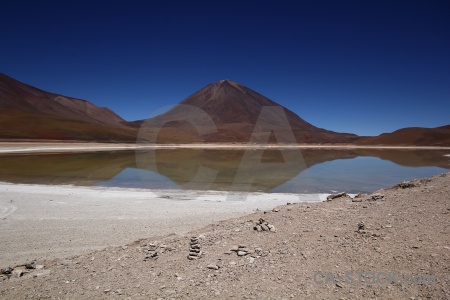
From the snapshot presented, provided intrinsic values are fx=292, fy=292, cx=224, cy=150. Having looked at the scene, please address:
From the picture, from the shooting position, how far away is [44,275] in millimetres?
4840

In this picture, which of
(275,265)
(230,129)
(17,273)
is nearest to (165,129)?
(230,129)

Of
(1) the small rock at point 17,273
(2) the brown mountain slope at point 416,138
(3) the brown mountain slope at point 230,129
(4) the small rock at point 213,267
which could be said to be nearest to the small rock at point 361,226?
(4) the small rock at point 213,267

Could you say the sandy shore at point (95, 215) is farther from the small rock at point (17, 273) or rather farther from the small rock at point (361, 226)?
the small rock at point (361, 226)

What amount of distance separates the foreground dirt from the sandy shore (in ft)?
4.63

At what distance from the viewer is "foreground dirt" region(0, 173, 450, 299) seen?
402 cm

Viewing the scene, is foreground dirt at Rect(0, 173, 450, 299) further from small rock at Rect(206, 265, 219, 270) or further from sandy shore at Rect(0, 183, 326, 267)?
sandy shore at Rect(0, 183, 326, 267)

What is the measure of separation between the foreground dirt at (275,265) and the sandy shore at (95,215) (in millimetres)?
1412

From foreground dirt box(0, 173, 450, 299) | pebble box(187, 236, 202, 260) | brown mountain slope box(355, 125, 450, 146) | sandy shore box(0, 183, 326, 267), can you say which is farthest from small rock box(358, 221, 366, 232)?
brown mountain slope box(355, 125, 450, 146)

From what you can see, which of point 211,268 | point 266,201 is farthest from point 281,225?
point 266,201

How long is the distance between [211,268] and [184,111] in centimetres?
17175

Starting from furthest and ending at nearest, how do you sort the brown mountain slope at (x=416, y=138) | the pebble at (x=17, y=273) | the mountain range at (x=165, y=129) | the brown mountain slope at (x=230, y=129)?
1. the brown mountain slope at (x=230, y=129)
2. the brown mountain slope at (x=416, y=138)
3. the mountain range at (x=165, y=129)
4. the pebble at (x=17, y=273)

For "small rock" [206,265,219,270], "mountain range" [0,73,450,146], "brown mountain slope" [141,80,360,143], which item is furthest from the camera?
"brown mountain slope" [141,80,360,143]

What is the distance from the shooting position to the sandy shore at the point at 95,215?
23.2ft

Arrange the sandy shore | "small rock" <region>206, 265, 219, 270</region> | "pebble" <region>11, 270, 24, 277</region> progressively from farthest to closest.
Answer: the sandy shore < "pebble" <region>11, 270, 24, 277</region> < "small rock" <region>206, 265, 219, 270</region>
